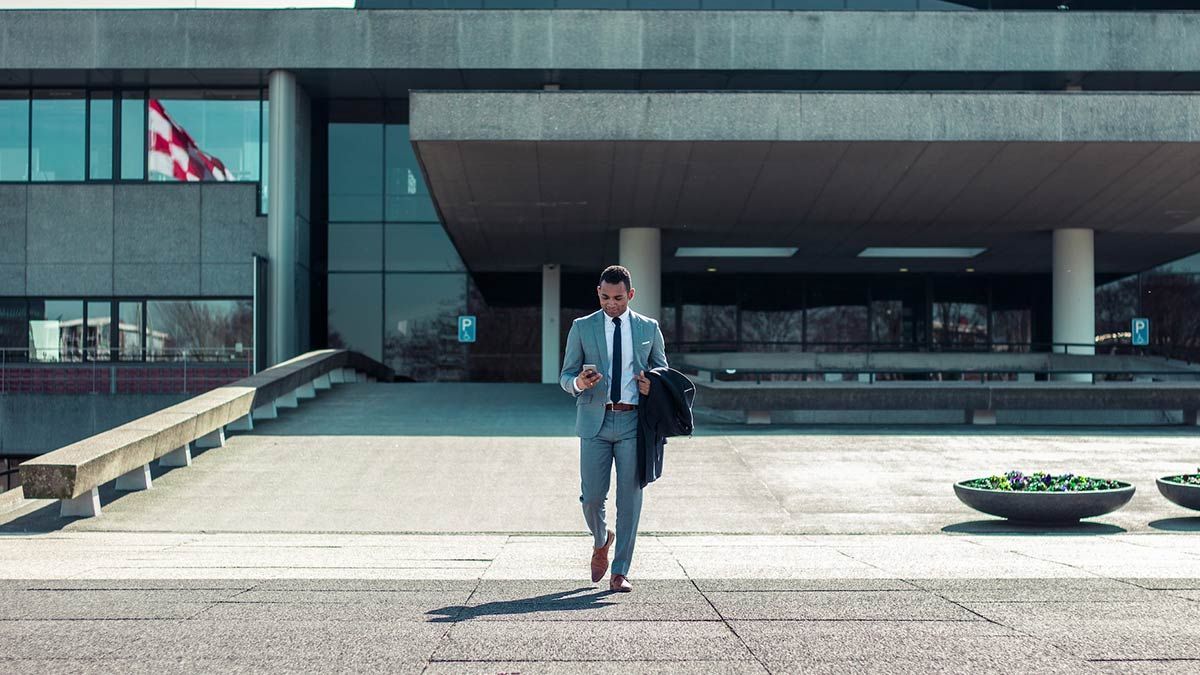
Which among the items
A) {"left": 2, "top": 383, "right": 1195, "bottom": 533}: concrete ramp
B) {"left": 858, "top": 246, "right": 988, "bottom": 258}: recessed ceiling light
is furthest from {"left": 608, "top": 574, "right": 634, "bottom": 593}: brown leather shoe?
{"left": 858, "top": 246, "right": 988, "bottom": 258}: recessed ceiling light

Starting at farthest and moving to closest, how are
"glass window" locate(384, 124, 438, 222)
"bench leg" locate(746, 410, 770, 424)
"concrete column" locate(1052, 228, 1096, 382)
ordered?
"glass window" locate(384, 124, 438, 222) → "concrete column" locate(1052, 228, 1096, 382) → "bench leg" locate(746, 410, 770, 424)

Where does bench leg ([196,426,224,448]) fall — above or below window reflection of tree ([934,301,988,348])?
below

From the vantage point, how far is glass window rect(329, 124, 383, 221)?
34594mm

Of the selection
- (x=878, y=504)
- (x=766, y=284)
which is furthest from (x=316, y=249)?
(x=878, y=504)

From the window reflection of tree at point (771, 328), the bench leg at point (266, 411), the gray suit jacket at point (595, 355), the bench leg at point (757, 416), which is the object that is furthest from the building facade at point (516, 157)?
the gray suit jacket at point (595, 355)

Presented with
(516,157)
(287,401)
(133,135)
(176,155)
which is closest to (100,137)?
(133,135)

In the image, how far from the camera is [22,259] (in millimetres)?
32062

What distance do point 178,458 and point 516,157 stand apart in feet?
35.1

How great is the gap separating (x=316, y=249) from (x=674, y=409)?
2883 cm

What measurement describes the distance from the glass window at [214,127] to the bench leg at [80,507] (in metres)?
20.6

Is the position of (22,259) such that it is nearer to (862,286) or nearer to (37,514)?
(37,514)

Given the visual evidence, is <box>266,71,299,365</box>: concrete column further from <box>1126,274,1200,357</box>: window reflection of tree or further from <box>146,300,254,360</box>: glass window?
<box>1126,274,1200,357</box>: window reflection of tree

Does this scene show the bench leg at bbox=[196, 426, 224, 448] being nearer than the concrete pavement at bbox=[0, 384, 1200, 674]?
No

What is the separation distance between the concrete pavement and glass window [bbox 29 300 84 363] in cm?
1586
